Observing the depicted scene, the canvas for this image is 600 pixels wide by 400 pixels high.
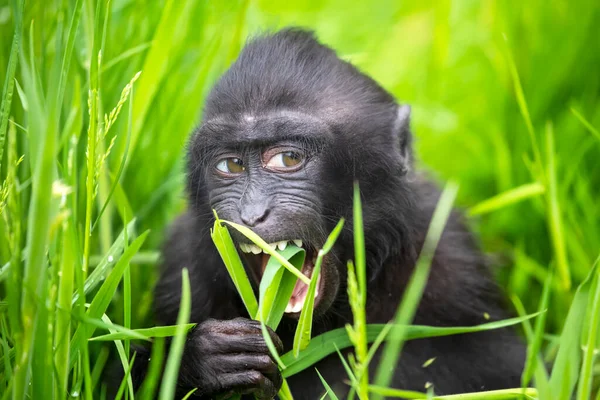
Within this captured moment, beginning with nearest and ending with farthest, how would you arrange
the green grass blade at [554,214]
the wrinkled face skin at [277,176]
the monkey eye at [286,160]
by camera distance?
the wrinkled face skin at [277,176], the monkey eye at [286,160], the green grass blade at [554,214]

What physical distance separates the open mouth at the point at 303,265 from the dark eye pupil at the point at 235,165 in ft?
1.11

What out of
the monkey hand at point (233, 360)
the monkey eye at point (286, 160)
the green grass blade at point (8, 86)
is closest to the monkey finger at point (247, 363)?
the monkey hand at point (233, 360)

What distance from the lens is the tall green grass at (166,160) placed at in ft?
7.57

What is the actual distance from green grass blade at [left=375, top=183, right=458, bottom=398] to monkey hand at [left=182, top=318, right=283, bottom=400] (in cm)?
39

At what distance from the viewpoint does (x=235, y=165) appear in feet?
10.5

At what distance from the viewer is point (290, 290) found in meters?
2.71

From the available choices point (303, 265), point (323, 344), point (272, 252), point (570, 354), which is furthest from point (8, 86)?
point (570, 354)

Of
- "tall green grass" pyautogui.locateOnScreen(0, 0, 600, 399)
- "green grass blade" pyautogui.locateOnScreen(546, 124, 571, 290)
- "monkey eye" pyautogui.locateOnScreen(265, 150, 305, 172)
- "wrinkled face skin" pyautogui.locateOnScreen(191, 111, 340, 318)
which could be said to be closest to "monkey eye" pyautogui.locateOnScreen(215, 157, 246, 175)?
"wrinkled face skin" pyautogui.locateOnScreen(191, 111, 340, 318)

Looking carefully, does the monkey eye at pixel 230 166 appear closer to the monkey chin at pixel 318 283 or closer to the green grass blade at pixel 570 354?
the monkey chin at pixel 318 283

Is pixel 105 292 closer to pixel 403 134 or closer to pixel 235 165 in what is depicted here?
pixel 235 165

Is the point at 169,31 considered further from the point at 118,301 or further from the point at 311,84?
the point at 118,301

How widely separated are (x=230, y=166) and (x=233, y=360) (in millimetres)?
805

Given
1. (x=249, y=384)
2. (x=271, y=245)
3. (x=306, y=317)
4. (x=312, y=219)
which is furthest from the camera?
(x=312, y=219)

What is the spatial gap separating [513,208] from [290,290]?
2.57 meters
